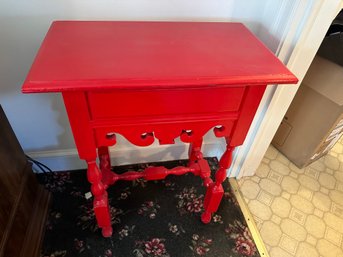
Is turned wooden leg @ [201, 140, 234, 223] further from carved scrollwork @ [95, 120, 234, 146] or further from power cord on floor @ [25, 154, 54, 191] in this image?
power cord on floor @ [25, 154, 54, 191]

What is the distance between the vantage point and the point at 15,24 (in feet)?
2.71

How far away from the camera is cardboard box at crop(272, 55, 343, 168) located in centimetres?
117

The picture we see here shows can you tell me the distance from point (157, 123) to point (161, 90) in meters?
0.11

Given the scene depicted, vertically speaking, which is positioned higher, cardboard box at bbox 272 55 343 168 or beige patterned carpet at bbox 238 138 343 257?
cardboard box at bbox 272 55 343 168

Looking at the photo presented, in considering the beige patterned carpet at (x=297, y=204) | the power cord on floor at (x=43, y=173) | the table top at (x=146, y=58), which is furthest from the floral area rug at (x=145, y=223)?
the table top at (x=146, y=58)

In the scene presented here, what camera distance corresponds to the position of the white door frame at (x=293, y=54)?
0.78 meters

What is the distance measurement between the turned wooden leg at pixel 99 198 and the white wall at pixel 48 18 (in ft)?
1.28

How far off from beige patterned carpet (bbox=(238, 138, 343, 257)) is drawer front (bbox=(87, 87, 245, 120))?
0.73m

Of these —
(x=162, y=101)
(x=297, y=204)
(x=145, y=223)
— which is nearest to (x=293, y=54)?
(x=162, y=101)

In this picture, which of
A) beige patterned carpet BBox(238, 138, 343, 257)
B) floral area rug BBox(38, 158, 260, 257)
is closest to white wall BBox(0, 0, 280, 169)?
floral area rug BBox(38, 158, 260, 257)

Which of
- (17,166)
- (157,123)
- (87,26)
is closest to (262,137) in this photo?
(157,123)

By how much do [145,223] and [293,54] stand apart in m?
0.89

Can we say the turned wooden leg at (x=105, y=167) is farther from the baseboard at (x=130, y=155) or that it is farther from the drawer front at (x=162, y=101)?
the drawer front at (x=162, y=101)

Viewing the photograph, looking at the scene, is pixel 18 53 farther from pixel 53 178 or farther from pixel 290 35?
pixel 290 35
